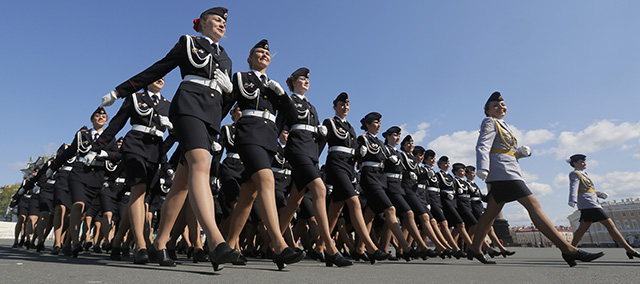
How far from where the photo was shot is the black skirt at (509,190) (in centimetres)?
478

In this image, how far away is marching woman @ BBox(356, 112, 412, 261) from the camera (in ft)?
19.2

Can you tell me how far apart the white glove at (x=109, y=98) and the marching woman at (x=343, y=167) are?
300 centimetres

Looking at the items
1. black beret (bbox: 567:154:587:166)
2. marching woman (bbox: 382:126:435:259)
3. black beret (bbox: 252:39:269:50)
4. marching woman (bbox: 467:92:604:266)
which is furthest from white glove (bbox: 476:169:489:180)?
black beret (bbox: 567:154:587:166)

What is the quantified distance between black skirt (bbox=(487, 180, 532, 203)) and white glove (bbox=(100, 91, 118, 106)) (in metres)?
4.37

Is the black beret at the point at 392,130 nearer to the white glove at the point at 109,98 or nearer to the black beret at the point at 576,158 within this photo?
the black beret at the point at 576,158

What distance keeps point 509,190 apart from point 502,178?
0.55 ft

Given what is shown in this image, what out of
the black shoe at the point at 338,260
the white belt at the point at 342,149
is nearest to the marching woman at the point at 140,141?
the black shoe at the point at 338,260

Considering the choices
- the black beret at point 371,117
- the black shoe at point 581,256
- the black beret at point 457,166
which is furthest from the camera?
the black beret at point 457,166

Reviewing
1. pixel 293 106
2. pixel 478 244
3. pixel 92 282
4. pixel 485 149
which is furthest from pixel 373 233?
pixel 92 282

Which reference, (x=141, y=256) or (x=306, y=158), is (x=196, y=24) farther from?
(x=141, y=256)

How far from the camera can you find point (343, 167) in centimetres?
530

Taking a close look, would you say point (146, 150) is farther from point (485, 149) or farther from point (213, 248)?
point (485, 149)

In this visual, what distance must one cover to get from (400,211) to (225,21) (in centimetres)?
Answer: 411

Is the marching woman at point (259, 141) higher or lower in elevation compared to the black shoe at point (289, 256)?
higher
